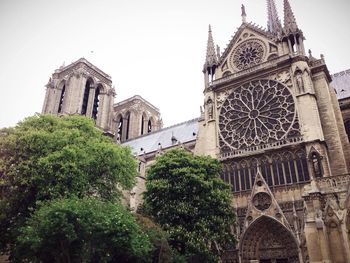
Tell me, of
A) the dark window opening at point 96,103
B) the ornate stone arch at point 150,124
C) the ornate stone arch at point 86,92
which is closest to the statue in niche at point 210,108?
the ornate stone arch at point 86,92

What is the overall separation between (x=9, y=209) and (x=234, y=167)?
1688cm

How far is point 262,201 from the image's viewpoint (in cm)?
2334

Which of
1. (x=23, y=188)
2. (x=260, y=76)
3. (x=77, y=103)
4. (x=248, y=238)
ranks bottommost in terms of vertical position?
(x=248, y=238)

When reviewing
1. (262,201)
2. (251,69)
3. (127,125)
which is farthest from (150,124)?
(262,201)

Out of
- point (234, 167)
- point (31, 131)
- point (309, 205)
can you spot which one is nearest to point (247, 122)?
point (234, 167)

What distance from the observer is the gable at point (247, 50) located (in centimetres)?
3024

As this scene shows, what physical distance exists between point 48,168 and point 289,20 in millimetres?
24670

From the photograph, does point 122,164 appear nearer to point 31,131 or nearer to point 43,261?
point 31,131

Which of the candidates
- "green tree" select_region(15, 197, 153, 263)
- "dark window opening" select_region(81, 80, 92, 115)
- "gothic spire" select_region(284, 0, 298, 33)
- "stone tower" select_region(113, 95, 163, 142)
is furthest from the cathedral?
"stone tower" select_region(113, 95, 163, 142)

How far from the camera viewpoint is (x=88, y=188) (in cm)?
1903

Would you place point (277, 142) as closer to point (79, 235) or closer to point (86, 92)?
point (79, 235)

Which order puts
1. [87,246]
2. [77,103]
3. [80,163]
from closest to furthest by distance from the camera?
1. [87,246]
2. [80,163]
3. [77,103]

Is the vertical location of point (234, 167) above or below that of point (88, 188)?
above

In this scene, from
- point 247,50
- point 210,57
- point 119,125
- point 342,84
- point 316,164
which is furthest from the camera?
point 119,125
